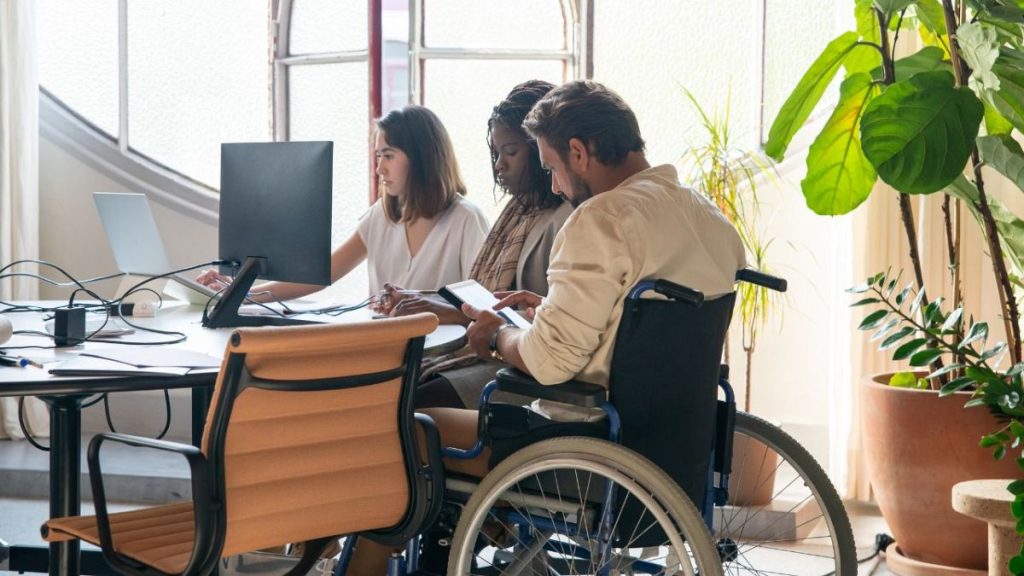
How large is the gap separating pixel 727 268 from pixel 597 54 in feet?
7.04

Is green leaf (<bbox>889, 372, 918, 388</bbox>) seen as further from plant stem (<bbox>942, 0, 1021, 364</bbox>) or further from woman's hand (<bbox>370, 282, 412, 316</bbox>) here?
woman's hand (<bbox>370, 282, 412, 316</bbox>)

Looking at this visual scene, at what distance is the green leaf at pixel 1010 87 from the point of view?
233cm

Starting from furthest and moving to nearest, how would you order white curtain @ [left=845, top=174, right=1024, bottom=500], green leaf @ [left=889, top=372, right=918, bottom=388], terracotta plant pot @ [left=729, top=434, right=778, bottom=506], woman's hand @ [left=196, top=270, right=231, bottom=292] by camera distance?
1. white curtain @ [left=845, top=174, right=1024, bottom=500]
2. terracotta plant pot @ [left=729, top=434, right=778, bottom=506]
3. woman's hand @ [left=196, top=270, right=231, bottom=292]
4. green leaf @ [left=889, top=372, right=918, bottom=388]

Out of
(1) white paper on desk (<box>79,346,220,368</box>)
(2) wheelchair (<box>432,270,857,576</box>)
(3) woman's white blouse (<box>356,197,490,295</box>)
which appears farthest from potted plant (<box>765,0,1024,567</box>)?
(1) white paper on desk (<box>79,346,220,368</box>)

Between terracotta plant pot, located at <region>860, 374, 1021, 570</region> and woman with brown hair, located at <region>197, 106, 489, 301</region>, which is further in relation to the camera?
woman with brown hair, located at <region>197, 106, 489, 301</region>

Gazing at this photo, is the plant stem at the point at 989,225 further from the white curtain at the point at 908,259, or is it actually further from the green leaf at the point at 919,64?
the white curtain at the point at 908,259

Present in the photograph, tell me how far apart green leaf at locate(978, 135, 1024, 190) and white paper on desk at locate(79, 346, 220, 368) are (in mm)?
1494

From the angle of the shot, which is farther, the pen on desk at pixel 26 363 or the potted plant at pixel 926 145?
the potted plant at pixel 926 145

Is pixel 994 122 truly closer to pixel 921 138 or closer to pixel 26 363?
pixel 921 138

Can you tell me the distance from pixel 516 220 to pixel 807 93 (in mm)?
792

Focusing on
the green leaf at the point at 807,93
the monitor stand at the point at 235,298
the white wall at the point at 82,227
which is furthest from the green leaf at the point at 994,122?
the white wall at the point at 82,227

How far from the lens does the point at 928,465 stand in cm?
290

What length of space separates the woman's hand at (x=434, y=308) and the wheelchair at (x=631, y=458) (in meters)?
0.56

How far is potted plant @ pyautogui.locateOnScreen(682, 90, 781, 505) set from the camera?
3.32m
